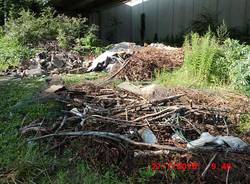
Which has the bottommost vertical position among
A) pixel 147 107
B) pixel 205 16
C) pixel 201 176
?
pixel 201 176

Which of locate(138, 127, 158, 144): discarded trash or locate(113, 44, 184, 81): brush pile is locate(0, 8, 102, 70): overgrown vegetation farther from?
locate(138, 127, 158, 144): discarded trash

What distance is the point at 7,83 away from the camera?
629 cm

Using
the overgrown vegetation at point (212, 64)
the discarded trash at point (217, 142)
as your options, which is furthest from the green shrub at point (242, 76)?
the discarded trash at point (217, 142)

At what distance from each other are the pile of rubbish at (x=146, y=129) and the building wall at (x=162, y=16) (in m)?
5.31

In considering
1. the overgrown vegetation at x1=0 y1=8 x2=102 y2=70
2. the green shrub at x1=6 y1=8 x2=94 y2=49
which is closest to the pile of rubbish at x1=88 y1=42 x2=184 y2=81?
the overgrown vegetation at x1=0 y1=8 x2=102 y2=70

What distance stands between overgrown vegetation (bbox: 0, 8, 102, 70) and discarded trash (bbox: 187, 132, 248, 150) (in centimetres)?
586

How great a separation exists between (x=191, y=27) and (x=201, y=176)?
802 cm

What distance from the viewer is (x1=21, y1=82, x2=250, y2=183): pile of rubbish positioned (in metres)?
3.30

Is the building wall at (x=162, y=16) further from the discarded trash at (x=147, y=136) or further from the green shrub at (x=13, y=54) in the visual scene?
the discarded trash at (x=147, y=136)

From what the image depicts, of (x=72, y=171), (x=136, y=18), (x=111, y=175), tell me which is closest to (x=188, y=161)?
(x=111, y=175)

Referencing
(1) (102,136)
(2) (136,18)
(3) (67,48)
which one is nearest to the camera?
(1) (102,136)

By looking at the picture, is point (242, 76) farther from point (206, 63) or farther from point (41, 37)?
point (41, 37)

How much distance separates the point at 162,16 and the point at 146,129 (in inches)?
360

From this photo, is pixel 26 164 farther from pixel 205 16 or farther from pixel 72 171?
pixel 205 16
